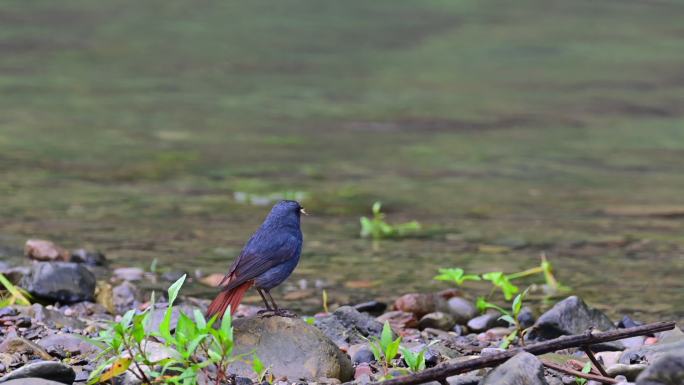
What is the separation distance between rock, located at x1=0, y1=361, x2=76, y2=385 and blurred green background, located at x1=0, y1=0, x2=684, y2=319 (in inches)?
91.1

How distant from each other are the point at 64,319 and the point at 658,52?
513 inches

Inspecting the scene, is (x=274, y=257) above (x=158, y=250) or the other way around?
above

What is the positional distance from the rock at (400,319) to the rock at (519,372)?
1761mm

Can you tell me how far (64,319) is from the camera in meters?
4.52

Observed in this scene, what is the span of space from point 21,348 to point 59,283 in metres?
1.37

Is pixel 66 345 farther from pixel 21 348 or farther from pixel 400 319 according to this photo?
pixel 400 319

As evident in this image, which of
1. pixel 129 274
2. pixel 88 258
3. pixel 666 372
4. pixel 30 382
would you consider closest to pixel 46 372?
pixel 30 382

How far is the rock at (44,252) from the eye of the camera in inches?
232

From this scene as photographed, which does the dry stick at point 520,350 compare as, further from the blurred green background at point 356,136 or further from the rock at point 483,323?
the blurred green background at point 356,136

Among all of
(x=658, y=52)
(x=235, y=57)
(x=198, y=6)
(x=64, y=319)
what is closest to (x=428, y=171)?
(x=64, y=319)

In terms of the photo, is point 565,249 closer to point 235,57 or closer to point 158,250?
point 158,250

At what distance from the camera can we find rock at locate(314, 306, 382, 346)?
4.31m

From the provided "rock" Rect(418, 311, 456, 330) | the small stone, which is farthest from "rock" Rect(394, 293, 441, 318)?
"rock" Rect(418, 311, 456, 330)

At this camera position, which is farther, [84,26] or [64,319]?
[84,26]
